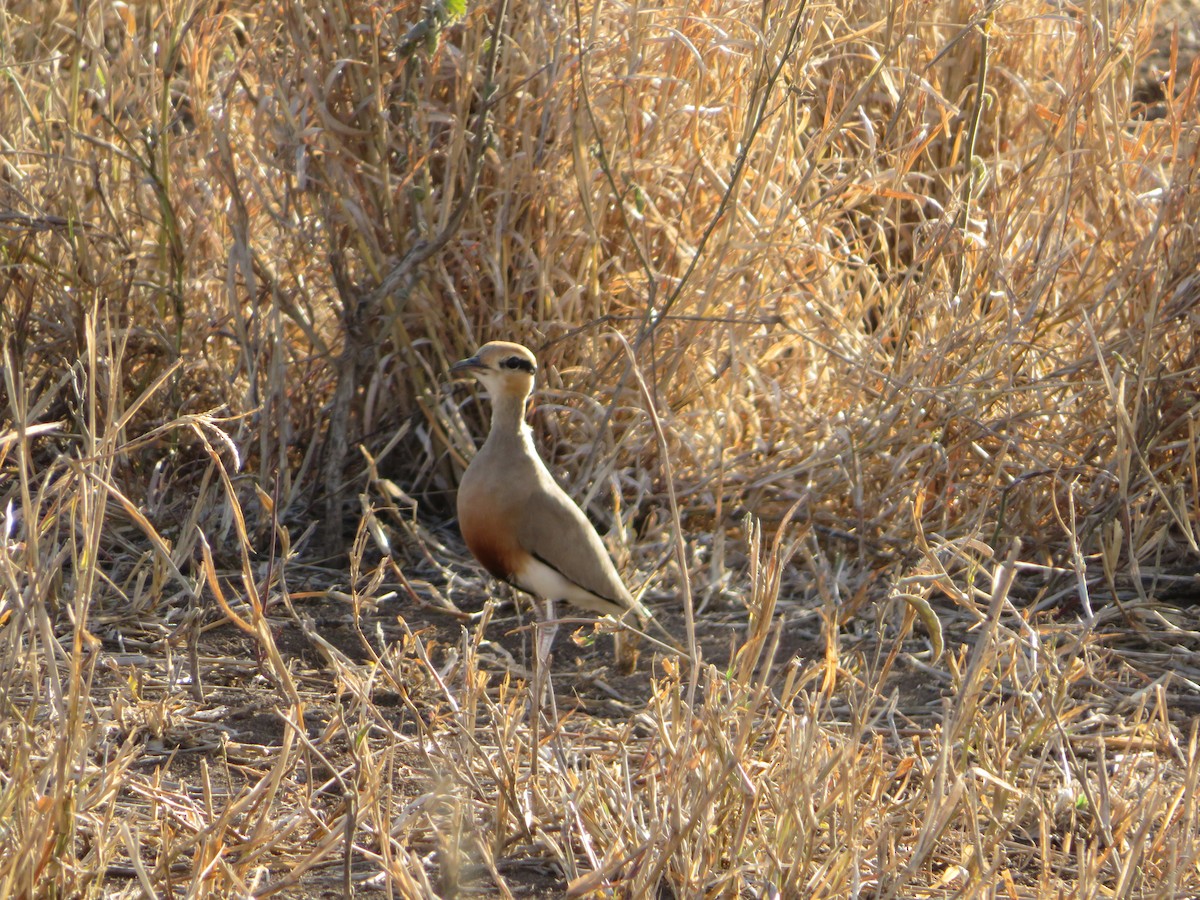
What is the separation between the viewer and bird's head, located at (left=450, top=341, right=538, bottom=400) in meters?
3.61

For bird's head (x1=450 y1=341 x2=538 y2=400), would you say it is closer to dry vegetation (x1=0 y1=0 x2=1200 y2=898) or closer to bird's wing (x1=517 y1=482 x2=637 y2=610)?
bird's wing (x1=517 y1=482 x2=637 y2=610)

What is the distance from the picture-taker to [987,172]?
4461 mm

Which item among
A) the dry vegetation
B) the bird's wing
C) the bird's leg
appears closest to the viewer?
the bird's leg

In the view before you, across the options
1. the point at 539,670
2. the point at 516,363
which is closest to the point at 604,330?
the point at 516,363

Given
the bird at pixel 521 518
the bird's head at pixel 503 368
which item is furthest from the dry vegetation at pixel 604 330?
the bird's head at pixel 503 368

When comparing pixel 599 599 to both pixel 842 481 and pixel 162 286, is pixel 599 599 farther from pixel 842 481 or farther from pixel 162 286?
pixel 162 286

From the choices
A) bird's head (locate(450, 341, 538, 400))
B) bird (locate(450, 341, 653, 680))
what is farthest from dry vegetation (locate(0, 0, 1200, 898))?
bird's head (locate(450, 341, 538, 400))

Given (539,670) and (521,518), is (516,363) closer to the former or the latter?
(521,518)

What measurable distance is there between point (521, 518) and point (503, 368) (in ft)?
1.17

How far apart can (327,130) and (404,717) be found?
1.54 meters

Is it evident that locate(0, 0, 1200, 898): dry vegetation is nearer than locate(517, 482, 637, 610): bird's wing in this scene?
No

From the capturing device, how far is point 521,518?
3.51 meters

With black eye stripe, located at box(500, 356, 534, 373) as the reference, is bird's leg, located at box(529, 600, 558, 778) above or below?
below

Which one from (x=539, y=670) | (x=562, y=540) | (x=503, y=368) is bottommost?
(x=562, y=540)
